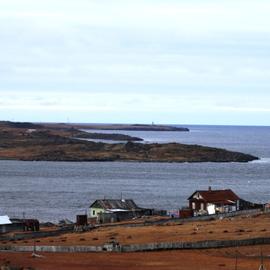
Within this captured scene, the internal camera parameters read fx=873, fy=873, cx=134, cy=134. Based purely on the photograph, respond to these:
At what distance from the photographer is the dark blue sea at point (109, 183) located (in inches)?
4010

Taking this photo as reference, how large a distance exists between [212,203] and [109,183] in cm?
5925

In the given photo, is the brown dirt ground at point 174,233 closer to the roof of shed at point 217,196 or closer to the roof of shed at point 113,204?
the roof of shed at point 217,196

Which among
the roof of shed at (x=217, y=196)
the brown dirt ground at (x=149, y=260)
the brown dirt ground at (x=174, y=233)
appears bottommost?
the brown dirt ground at (x=149, y=260)

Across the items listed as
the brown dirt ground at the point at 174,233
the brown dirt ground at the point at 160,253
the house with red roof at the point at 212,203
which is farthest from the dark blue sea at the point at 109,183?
the brown dirt ground at the point at 160,253

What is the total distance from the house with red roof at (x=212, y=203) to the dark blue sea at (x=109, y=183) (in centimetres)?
1498

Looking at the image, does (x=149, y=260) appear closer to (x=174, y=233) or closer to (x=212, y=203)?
(x=174, y=233)

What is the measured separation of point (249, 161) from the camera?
651ft

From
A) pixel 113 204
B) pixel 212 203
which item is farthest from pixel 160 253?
pixel 113 204

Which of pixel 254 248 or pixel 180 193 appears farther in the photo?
pixel 180 193

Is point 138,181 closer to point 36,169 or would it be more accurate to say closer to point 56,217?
point 36,169

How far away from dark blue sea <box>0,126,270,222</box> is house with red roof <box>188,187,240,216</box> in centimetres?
1498

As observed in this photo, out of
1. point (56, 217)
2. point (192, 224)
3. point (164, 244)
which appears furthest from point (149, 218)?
point (164, 244)

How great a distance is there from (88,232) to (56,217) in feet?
75.5

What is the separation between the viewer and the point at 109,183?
452 feet
